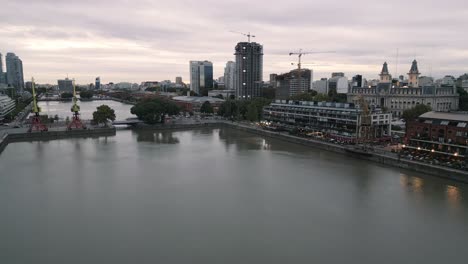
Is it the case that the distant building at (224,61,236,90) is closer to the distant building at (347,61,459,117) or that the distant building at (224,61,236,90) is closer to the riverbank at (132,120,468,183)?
the distant building at (347,61,459,117)

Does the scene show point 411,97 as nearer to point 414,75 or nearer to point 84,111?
point 414,75

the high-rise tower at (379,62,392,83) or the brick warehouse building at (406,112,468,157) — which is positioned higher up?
the high-rise tower at (379,62,392,83)

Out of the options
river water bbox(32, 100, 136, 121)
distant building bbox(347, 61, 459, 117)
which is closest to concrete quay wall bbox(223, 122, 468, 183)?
distant building bbox(347, 61, 459, 117)

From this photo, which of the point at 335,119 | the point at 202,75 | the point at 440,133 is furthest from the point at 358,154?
the point at 202,75

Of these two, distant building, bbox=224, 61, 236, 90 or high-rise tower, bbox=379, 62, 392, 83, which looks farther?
distant building, bbox=224, 61, 236, 90

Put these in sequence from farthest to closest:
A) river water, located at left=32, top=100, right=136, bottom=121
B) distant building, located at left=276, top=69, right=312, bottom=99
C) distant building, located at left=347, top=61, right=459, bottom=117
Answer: distant building, located at left=276, top=69, right=312, bottom=99
river water, located at left=32, top=100, right=136, bottom=121
distant building, located at left=347, top=61, right=459, bottom=117

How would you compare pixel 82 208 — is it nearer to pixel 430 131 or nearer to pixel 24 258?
pixel 24 258
